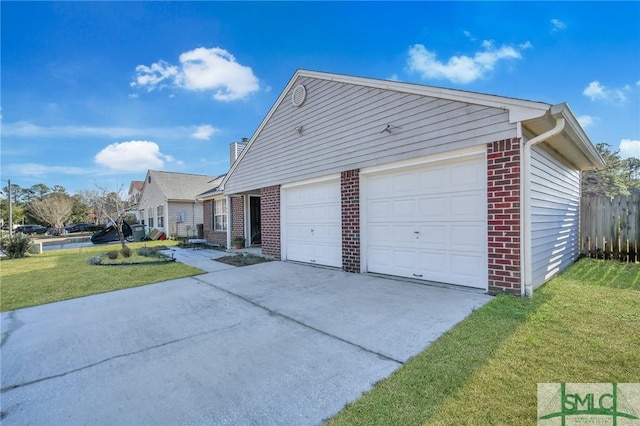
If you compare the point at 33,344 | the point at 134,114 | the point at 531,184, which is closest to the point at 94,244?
the point at 134,114

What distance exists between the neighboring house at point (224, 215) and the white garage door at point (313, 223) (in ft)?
12.5

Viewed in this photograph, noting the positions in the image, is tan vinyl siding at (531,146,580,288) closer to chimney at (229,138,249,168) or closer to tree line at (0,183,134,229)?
chimney at (229,138,249,168)

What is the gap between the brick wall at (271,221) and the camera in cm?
948

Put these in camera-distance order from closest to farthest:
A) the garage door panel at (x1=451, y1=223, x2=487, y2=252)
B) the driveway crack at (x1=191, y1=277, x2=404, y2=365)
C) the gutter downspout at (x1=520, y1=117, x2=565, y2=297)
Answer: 1. the driveway crack at (x1=191, y1=277, x2=404, y2=365)
2. the gutter downspout at (x1=520, y1=117, x2=565, y2=297)
3. the garage door panel at (x1=451, y1=223, x2=487, y2=252)

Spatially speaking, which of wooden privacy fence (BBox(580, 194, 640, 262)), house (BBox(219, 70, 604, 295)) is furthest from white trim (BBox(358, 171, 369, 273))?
wooden privacy fence (BBox(580, 194, 640, 262))

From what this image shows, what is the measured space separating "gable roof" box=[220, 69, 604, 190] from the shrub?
13.6m

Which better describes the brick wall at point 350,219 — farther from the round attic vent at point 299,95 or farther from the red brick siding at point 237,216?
the red brick siding at point 237,216

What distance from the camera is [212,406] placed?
2.20m

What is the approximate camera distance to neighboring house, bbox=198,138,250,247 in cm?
1245

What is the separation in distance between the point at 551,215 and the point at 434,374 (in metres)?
5.38

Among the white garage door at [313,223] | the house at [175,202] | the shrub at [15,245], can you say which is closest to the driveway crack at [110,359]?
the white garage door at [313,223]

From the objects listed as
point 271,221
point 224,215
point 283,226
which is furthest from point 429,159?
point 224,215

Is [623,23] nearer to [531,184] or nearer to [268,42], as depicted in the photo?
[531,184]

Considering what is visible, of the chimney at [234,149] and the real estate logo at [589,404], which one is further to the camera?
the chimney at [234,149]
